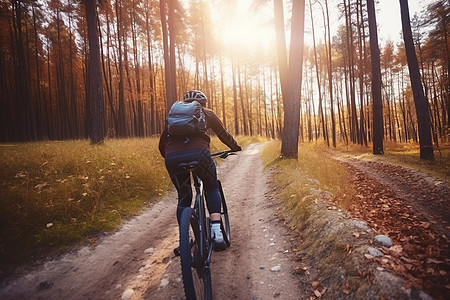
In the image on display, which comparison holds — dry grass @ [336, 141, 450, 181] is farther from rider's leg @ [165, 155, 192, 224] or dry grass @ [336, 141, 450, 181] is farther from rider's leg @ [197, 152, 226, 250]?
rider's leg @ [165, 155, 192, 224]

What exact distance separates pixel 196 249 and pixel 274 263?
1.52m

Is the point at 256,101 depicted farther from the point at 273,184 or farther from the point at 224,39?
the point at 273,184

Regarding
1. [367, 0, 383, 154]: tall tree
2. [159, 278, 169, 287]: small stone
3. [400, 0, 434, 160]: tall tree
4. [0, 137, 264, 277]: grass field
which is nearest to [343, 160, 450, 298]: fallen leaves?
[159, 278, 169, 287]: small stone

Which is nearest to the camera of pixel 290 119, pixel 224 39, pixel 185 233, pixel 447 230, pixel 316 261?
pixel 185 233

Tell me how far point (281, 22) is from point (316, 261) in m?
11.7

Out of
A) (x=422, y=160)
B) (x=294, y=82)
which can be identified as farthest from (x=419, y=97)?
(x=294, y=82)

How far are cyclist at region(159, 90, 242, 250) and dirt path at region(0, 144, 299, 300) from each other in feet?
2.22

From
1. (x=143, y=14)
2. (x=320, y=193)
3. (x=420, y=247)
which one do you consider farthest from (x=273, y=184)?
(x=143, y=14)

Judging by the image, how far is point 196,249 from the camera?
2369 mm

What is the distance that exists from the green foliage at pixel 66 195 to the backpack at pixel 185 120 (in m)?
2.98

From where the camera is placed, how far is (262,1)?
11.5m

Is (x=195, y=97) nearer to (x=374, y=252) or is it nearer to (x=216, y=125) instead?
(x=216, y=125)

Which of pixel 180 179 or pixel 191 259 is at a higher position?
pixel 180 179

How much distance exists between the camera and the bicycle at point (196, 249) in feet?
6.69
